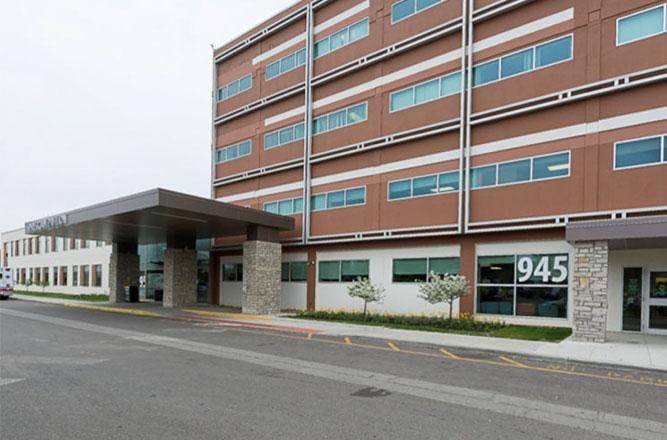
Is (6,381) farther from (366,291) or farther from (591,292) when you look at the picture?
(591,292)

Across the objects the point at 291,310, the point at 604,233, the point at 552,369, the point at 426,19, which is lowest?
the point at 291,310

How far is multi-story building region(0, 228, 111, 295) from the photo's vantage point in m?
45.5

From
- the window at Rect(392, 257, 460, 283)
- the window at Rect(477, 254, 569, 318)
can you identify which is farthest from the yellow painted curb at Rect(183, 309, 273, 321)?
the window at Rect(477, 254, 569, 318)

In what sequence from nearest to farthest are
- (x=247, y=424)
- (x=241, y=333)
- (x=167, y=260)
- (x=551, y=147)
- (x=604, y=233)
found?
(x=247, y=424) < (x=604, y=233) < (x=241, y=333) < (x=551, y=147) < (x=167, y=260)

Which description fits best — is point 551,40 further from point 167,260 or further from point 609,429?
point 167,260

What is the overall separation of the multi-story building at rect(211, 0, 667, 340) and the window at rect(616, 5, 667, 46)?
0.05m

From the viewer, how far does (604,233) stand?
13719mm

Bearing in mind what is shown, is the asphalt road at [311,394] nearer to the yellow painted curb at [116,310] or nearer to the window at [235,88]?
the yellow painted curb at [116,310]

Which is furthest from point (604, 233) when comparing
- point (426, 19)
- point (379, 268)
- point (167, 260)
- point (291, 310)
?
point (167, 260)

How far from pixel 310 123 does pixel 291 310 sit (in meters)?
10.5

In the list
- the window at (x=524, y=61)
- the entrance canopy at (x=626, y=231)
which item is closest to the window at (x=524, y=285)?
the entrance canopy at (x=626, y=231)

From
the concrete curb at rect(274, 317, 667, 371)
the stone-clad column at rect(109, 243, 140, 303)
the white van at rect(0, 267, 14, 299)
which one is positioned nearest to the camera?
the concrete curb at rect(274, 317, 667, 371)

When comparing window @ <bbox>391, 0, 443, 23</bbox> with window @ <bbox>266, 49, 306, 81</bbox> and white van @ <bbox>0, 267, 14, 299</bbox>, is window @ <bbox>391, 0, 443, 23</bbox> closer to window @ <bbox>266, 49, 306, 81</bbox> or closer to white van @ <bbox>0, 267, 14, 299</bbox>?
window @ <bbox>266, 49, 306, 81</bbox>

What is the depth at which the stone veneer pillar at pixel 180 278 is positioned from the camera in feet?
97.6
